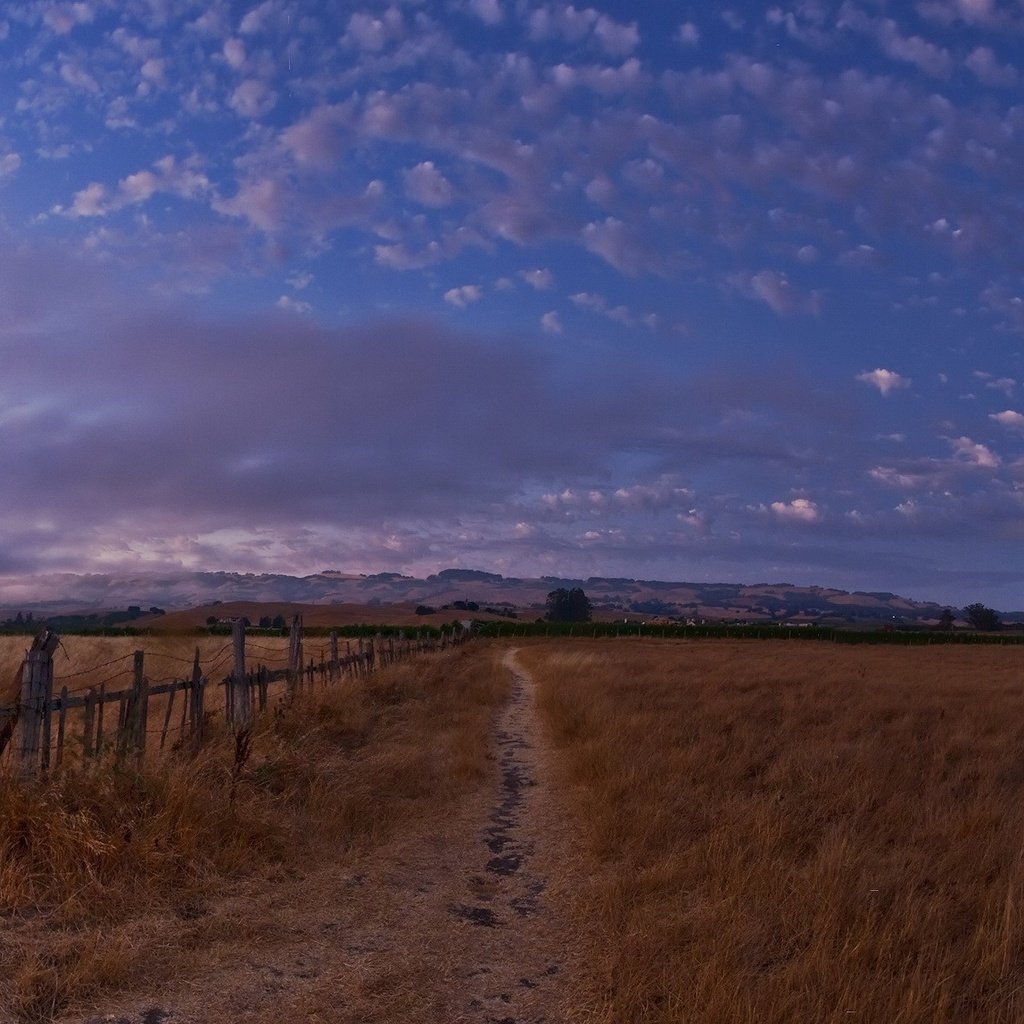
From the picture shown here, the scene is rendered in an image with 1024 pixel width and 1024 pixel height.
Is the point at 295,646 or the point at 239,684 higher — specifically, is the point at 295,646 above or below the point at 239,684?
above

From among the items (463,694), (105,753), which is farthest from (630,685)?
(105,753)

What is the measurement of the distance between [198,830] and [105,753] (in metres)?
1.63

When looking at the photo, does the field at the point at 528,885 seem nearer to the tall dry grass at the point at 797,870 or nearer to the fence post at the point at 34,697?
the tall dry grass at the point at 797,870

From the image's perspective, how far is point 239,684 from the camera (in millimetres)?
12766

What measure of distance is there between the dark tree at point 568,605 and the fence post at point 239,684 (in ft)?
412

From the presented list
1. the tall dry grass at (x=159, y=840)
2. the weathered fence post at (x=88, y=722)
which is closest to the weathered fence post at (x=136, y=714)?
the weathered fence post at (x=88, y=722)

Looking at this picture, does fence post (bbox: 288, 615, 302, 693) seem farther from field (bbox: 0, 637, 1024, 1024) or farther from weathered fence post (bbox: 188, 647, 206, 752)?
weathered fence post (bbox: 188, 647, 206, 752)

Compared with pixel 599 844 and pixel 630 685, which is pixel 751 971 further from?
pixel 630 685

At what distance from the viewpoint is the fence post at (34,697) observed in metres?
7.91

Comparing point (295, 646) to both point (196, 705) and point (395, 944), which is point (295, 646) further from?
point (395, 944)

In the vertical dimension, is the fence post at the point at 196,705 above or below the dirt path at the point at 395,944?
above

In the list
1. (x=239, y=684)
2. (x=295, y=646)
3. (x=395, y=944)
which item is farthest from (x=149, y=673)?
(x=395, y=944)

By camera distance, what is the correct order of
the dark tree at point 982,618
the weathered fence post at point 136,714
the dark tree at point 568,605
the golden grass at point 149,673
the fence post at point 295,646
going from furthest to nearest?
the dark tree at point 568,605
the dark tree at point 982,618
the fence post at point 295,646
the weathered fence post at point 136,714
the golden grass at point 149,673

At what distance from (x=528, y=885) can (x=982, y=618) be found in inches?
4975
